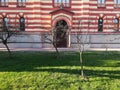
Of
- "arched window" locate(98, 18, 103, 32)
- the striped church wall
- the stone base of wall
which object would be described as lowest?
the stone base of wall

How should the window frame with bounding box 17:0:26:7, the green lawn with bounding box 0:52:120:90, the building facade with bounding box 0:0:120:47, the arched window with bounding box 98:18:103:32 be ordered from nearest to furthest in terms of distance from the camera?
1. the green lawn with bounding box 0:52:120:90
2. the building facade with bounding box 0:0:120:47
3. the window frame with bounding box 17:0:26:7
4. the arched window with bounding box 98:18:103:32

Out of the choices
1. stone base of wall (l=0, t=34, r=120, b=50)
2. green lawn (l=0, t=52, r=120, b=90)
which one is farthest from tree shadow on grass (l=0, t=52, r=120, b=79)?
stone base of wall (l=0, t=34, r=120, b=50)

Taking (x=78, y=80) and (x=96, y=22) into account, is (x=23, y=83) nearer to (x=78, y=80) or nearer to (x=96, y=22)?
(x=78, y=80)

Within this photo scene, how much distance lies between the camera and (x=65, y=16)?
32906mm

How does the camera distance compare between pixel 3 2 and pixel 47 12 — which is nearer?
pixel 47 12

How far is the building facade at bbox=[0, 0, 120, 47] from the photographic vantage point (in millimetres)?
32906

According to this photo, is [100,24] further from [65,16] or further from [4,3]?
[4,3]

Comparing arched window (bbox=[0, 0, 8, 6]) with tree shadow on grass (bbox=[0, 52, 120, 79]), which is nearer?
tree shadow on grass (bbox=[0, 52, 120, 79])

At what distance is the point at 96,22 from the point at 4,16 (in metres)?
10.2

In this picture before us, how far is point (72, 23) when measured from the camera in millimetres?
33188

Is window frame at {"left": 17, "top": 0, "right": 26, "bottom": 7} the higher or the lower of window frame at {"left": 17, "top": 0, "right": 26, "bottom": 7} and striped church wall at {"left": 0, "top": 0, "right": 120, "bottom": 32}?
the higher

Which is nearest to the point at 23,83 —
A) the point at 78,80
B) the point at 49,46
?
the point at 78,80

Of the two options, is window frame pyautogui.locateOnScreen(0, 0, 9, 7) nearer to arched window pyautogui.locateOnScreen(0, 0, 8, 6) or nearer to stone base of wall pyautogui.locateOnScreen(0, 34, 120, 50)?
arched window pyautogui.locateOnScreen(0, 0, 8, 6)

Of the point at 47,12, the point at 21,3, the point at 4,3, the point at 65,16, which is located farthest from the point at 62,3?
the point at 4,3
